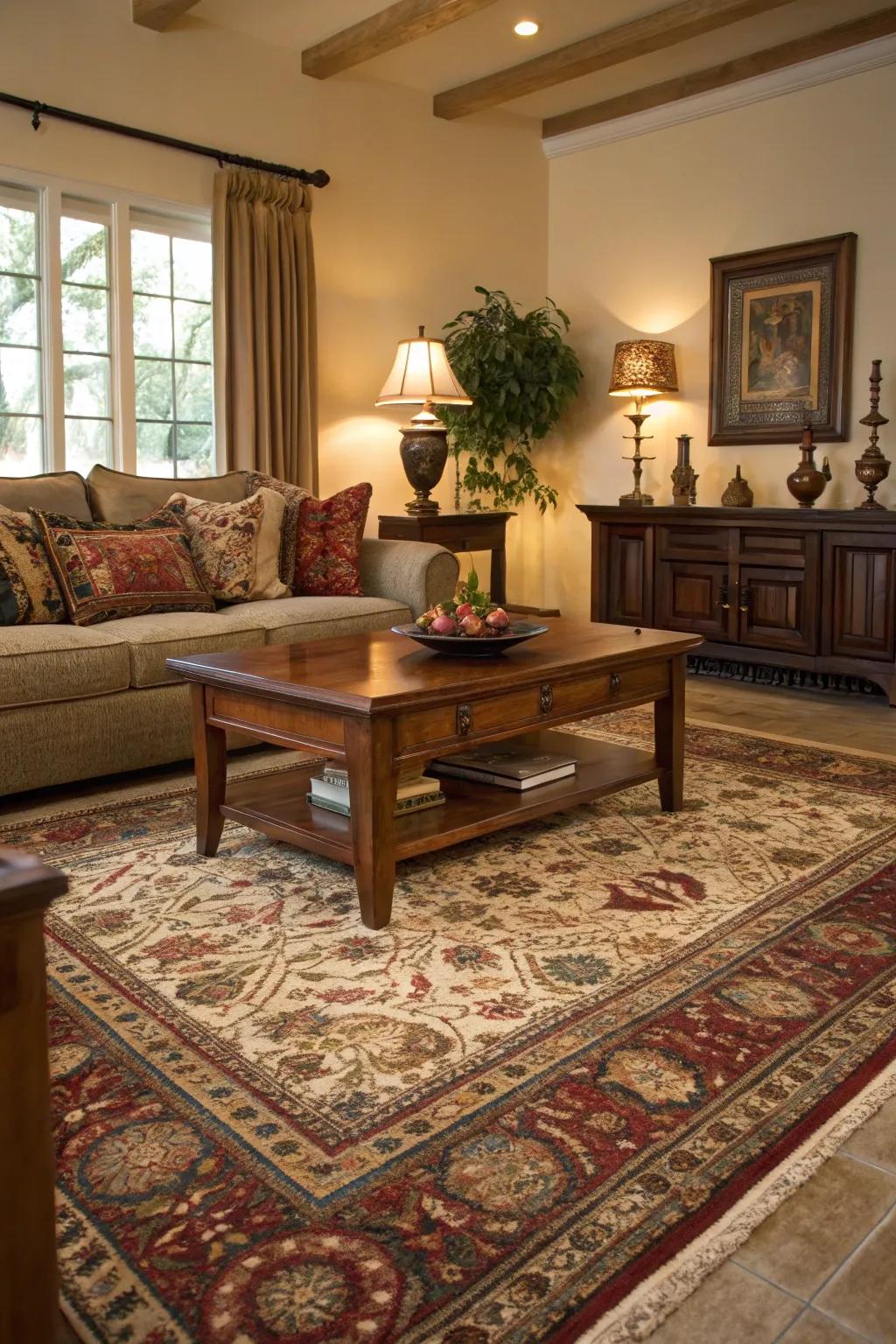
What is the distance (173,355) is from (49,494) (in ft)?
4.46

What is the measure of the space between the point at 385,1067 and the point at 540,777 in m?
1.19

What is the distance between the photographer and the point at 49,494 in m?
3.92

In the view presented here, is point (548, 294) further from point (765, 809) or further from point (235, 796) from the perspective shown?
point (235, 796)

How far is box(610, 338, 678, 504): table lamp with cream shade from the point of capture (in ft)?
18.7

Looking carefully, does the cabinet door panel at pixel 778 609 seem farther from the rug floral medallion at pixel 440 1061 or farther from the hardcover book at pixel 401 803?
the hardcover book at pixel 401 803

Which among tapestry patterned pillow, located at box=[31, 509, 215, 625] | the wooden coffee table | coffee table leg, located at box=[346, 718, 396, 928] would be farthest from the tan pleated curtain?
coffee table leg, located at box=[346, 718, 396, 928]

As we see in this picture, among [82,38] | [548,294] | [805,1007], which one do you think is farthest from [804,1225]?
[548,294]

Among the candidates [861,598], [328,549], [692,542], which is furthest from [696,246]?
[328,549]

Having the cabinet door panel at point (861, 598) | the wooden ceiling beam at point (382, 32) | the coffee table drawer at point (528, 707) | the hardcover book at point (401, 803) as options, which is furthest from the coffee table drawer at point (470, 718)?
the wooden ceiling beam at point (382, 32)

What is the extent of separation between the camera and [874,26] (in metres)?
4.84

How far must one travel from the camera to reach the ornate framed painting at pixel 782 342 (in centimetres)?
521

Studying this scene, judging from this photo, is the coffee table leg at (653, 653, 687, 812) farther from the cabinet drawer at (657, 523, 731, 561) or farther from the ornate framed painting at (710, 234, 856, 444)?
the ornate framed painting at (710, 234, 856, 444)

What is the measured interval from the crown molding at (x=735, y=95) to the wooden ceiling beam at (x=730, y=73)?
0.09 feet

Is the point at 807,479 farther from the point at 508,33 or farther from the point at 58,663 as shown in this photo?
the point at 58,663
